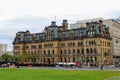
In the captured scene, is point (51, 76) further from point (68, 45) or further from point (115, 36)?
point (115, 36)

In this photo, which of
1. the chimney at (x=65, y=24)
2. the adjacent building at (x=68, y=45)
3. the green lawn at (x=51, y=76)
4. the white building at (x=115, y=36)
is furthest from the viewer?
the chimney at (x=65, y=24)

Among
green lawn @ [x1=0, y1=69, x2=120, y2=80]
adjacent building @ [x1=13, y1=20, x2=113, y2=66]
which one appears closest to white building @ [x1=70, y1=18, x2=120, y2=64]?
adjacent building @ [x1=13, y1=20, x2=113, y2=66]

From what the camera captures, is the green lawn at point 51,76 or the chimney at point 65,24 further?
Answer: the chimney at point 65,24

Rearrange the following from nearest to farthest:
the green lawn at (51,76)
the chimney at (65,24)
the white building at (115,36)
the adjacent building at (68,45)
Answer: the green lawn at (51,76), the adjacent building at (68,45), the white building at (115,36), the chimney at (65,24)

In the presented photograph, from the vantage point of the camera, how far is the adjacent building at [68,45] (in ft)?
490

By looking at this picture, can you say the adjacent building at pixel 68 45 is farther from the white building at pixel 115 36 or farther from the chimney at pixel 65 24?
the white building at pixel 115 36

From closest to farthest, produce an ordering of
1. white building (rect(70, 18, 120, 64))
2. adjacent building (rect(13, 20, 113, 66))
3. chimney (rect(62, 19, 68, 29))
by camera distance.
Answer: adjacent building (rect(13, 20, 113, 66)) < white building (rect(70, 18, 120, 64)) < chimney (rect(62, 19, 68, 29))

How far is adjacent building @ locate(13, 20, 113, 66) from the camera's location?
14950 centimetres

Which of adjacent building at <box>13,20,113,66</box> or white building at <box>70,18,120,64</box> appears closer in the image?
adjacent building at <box>13,20,113,66</box>

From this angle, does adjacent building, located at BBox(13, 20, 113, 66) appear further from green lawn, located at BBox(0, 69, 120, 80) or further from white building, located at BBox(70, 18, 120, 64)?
green lawn, located at BBox(0, 69, 120, 80)

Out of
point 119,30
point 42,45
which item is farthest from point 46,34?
point 119,30

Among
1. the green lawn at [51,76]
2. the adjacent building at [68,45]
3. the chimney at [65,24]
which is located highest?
the chimney at [65,24]

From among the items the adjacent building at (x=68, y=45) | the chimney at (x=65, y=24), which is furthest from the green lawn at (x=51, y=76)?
the chimney at (x=65, y=24)

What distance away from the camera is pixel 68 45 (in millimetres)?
162375
